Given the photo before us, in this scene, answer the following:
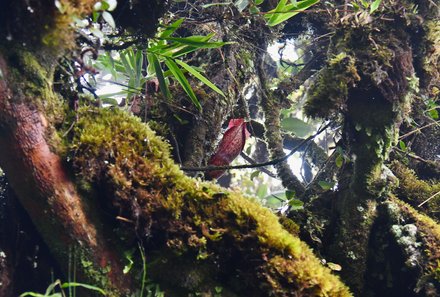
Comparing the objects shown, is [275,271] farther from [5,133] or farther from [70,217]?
[5,133]

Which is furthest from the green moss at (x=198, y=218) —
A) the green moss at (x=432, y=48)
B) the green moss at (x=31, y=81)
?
the green moss at (x=432, y=48)

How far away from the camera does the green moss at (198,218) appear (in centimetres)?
158

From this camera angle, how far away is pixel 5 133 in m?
1.52

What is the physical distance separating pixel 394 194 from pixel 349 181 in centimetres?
35

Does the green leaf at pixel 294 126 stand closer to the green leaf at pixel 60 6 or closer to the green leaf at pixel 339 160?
the green leaf at pixel 339 160

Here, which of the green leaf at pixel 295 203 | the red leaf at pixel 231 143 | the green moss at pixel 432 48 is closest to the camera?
the green leaf at pixel 295 203

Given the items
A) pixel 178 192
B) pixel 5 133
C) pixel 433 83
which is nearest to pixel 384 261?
pixel 178 192

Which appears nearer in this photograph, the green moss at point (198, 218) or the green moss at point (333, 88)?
the green moss at point (198, 218)

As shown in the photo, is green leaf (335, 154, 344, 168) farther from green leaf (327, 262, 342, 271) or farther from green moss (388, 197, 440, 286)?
green leaf (327, 262, 342, 271)

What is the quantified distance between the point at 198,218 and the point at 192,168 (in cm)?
45

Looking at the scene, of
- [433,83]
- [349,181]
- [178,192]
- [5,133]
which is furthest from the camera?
[433,83]

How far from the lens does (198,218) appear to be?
1637 mm

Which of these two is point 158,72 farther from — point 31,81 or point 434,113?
point 434,113

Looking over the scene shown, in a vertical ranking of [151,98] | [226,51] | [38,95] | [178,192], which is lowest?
[178,192]
